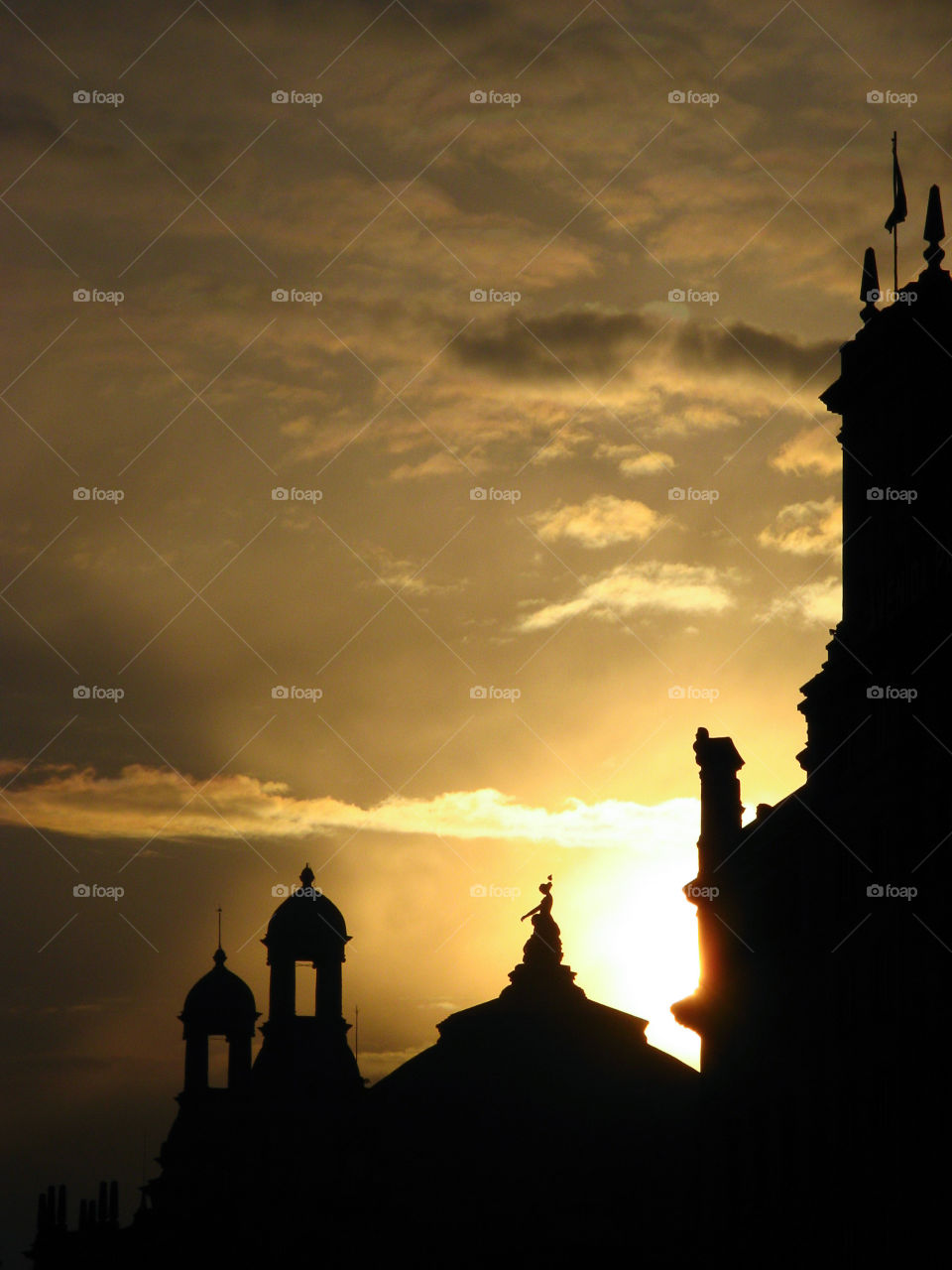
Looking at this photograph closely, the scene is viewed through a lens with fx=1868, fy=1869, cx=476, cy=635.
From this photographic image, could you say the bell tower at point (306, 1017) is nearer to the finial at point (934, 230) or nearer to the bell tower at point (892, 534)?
the bell tower at point (892, 534)

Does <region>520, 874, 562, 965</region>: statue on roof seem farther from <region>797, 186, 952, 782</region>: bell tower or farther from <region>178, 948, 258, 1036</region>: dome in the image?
<region>797, 186, 952, 782</region>: bell tower

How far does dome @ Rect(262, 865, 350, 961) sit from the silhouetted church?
0.38 ft

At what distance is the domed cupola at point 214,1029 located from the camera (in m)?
76.4

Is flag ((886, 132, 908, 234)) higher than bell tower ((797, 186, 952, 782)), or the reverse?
flag ((886, 132, 908, 234))

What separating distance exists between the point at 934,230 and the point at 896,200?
6.10ft

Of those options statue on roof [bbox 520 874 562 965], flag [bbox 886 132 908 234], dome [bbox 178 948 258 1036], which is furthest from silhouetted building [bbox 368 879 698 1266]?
flag [bbox 886 132 908 234]

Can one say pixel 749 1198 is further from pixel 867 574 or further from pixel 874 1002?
pixel 867 574

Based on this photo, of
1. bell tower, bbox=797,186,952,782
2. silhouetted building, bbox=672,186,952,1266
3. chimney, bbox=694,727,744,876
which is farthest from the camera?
chimney, bbox=694,727,744,876

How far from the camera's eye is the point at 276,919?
72.2m

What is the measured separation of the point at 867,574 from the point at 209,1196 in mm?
47665

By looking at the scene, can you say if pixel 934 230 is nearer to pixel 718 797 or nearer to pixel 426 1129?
pixel 718 797

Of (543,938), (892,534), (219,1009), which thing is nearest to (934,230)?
(892,534)

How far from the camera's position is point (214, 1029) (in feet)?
251

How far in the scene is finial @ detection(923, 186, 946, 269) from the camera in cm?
3597
